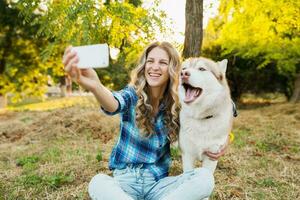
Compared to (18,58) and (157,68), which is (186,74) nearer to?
(157,68)

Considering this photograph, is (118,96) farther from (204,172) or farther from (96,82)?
(204,172)

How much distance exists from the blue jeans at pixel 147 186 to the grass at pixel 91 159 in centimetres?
91

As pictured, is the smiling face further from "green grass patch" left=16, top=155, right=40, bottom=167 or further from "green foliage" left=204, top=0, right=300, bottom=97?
"green foliage" left=204, top=0, right=300, bottom=97

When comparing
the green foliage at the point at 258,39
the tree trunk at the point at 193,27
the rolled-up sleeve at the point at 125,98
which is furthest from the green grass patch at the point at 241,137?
the rolled-up sleeve at the point at 125,98

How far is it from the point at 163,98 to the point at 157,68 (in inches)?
10.6

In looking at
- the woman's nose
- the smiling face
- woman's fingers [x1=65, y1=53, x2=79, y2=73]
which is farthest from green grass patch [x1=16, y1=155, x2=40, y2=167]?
woman's fingers [x1=65, y1=53, x2=79, y2=73]

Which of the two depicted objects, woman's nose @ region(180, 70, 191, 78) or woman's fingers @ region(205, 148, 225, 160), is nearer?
woman's nose @ region(180, 70, 191, 78)

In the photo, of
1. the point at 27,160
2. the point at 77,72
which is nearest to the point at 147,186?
the point at 77,72

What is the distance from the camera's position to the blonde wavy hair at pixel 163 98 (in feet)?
9.45

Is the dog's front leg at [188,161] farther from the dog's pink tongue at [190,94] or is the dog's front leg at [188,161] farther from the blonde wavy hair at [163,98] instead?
the dog's pink tongue at [190,94]

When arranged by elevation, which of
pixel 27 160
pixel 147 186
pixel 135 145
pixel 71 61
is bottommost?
pixel 27 160

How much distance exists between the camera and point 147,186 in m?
2.88

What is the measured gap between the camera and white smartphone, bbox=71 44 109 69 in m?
1.99

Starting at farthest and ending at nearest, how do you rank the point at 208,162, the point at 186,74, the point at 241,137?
the point at 241,137, the point at 208,162, the point at 186,74
